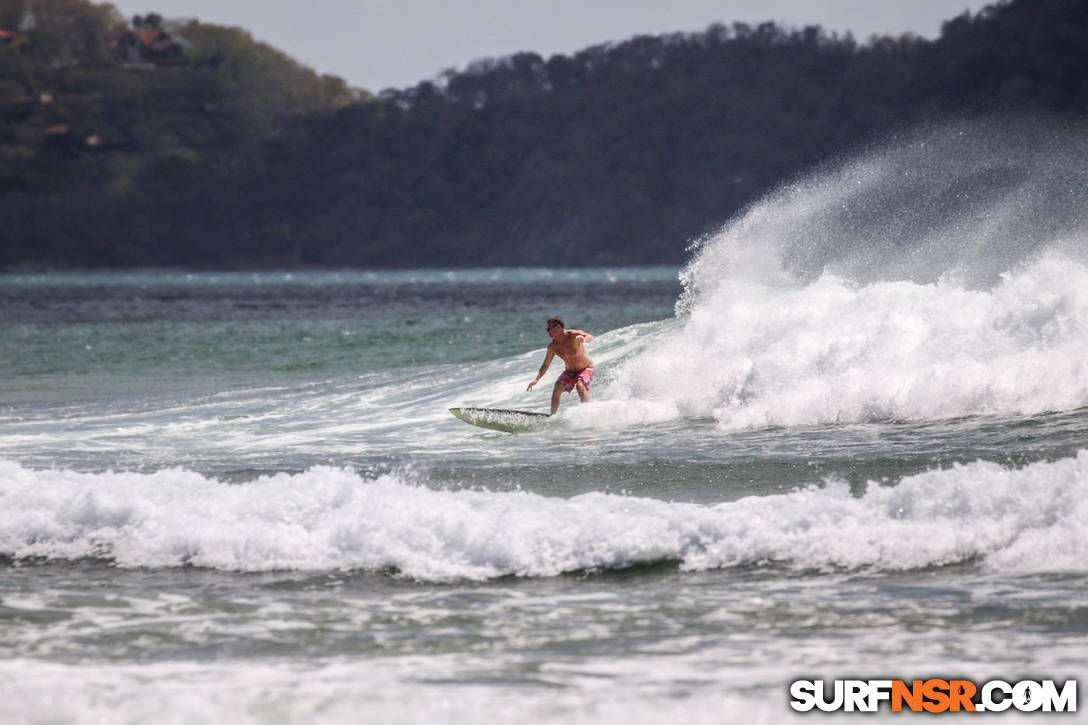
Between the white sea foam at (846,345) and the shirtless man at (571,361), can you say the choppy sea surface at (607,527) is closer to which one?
the white sea foam at (846,345)

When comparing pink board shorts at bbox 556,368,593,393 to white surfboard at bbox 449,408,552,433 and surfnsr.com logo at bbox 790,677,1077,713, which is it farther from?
surfnsr.com logo at bbox 790,677,1077,713

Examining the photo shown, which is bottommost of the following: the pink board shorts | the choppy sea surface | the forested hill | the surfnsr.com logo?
the surfnsr.com logo

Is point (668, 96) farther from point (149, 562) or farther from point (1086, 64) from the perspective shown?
point (149, 562)

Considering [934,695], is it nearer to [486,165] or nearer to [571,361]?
[571,361]

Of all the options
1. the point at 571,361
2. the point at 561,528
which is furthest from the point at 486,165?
the point at 561,528

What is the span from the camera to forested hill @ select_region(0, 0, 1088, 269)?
550ft

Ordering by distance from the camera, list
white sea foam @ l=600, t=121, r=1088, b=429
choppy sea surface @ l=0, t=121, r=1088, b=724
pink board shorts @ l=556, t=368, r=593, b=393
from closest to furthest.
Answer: choppy sea surface @ l=0, t=121, r=1088, b=724, white sea foam @ l=600, t=121, r=1088, b=429, pink board shorts @ l=556, t=368, r=593, b=393

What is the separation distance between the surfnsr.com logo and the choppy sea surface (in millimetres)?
134

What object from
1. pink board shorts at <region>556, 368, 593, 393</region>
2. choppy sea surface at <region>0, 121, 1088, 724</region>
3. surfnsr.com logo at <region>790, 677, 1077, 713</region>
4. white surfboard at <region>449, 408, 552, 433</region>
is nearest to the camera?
surfnsr.com logo at <region>790, 677, 1077, 713</region>

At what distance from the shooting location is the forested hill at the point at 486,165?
550ft

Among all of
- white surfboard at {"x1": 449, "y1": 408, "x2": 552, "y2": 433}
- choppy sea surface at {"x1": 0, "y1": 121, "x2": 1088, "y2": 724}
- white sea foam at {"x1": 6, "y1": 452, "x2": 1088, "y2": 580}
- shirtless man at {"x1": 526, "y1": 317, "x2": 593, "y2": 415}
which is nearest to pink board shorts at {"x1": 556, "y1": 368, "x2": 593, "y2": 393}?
shirtless man at {"x1": 526, "y1": 317, "x2": 593, "y2": 415}

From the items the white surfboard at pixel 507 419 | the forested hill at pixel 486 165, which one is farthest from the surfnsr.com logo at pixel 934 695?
the forested hill at pixel 486 165

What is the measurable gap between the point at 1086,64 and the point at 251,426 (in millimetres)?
129017

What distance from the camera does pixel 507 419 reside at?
16.1 m
